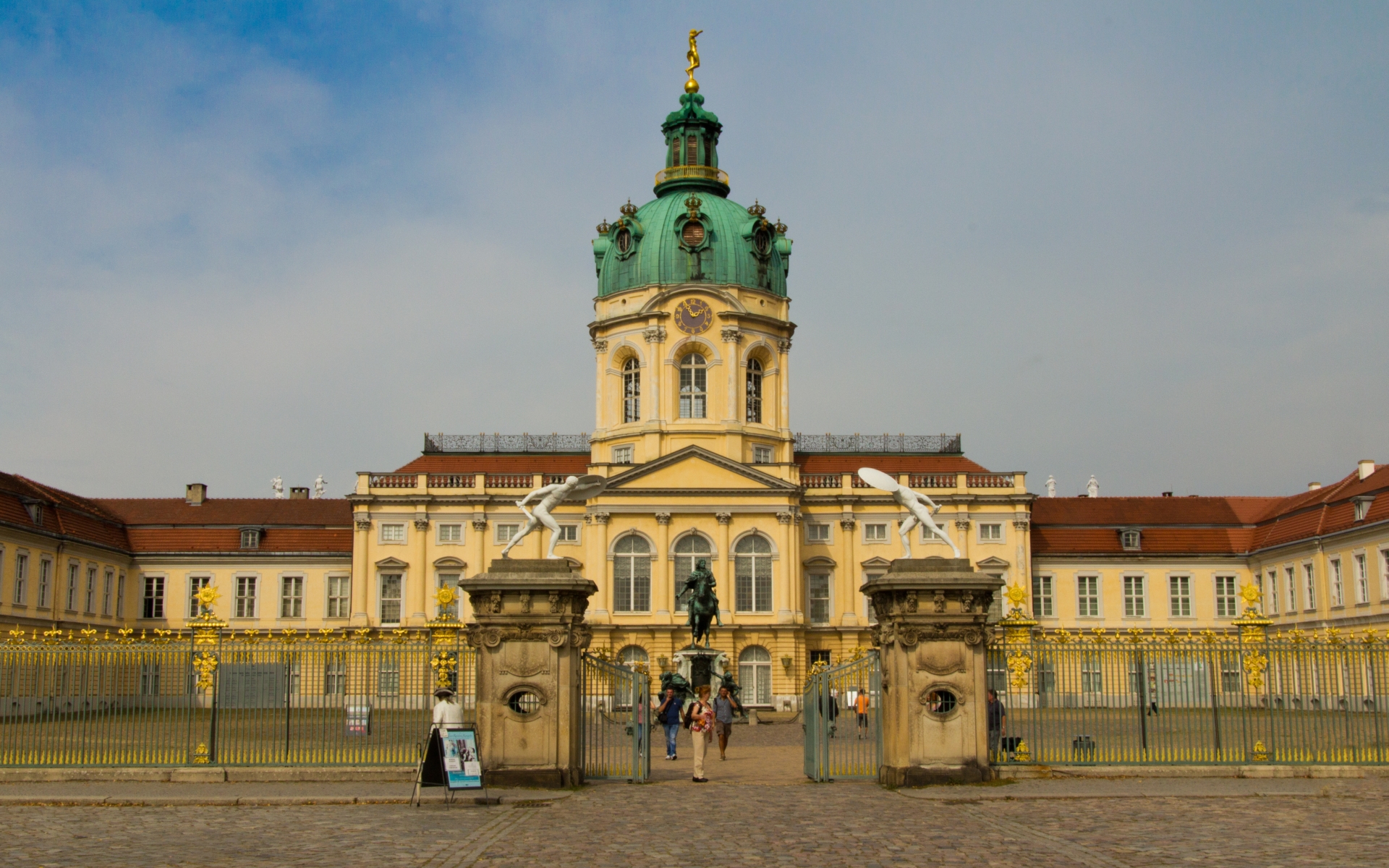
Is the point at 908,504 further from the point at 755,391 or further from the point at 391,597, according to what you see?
the point at 391,597

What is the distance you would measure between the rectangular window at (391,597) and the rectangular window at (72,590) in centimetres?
1326

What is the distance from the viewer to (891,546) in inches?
2657

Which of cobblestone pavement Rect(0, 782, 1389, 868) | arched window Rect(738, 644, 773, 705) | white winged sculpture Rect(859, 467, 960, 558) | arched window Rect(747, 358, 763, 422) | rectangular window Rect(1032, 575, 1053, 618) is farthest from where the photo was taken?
rectangular window Rect(1032, 575, 1053, 618)

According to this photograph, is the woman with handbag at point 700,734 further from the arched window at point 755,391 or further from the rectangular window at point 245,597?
the rectangular window at point 245,597

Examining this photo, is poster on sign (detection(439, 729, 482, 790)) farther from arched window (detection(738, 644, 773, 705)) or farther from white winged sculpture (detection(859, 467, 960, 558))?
arched window (detection(738, 644, 773, 705))

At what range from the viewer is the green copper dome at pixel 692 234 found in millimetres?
67812

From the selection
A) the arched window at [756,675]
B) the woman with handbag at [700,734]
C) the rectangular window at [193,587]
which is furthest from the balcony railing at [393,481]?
the woman with handbag at [700,734]

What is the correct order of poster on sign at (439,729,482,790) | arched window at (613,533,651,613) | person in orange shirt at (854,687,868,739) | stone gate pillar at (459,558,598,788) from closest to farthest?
poster on sign at (439,729,482,790) → stone gate pillar at (459,558,598,788) → person in orange shirt at (854,687,868,739) → arched window at (613,533,651,613)

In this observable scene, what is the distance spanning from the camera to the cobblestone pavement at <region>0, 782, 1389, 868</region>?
52.5 feet

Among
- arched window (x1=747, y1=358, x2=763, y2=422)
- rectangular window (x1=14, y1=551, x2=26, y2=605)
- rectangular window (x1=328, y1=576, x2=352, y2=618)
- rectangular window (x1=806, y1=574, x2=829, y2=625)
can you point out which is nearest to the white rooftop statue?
rectangular window (x1=14, y1=551, x2=26, y2=605)

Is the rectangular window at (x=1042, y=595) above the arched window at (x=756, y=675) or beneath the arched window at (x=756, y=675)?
above

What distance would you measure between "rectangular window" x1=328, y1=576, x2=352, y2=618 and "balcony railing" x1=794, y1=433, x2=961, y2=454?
23.9 meters

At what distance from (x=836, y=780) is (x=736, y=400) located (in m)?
43.4

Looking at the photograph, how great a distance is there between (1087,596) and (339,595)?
36.6m
